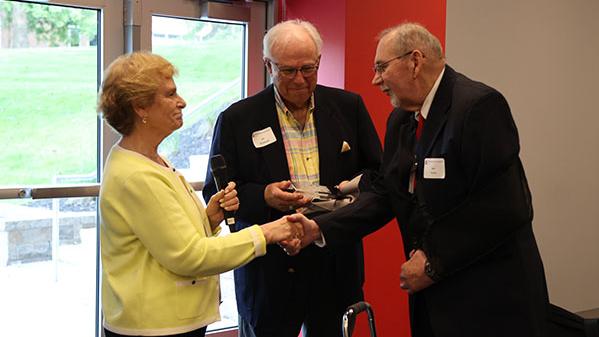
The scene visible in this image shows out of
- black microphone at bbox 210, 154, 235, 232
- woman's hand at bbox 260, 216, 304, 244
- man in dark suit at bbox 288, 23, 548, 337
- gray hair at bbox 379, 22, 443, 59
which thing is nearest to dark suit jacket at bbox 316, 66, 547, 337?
man in dark suit at bbox 288, 23, 548, 337

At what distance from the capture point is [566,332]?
7.22ft

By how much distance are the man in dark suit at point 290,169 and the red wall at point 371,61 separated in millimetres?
861

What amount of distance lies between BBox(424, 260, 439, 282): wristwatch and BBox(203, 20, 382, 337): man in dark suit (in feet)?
1.73

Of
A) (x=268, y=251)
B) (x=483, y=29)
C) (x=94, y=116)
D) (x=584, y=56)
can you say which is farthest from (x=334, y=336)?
(x=584, y=56)

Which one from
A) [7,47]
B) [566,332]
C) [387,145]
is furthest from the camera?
[7,47]

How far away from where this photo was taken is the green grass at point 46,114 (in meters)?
3.39

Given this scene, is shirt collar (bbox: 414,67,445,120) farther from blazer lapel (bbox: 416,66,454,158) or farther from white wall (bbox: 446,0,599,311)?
white wall (bbox: 446,0,599,311)

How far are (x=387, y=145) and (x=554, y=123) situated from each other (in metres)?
3.17

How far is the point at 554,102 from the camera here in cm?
543

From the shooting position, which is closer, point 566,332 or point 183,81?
point 566,332

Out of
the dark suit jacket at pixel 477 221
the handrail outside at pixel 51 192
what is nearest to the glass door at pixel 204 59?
the handrail outside at pixel 51 192

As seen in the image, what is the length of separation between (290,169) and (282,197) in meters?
0.20

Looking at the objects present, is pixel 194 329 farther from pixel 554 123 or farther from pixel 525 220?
pixel 554 123

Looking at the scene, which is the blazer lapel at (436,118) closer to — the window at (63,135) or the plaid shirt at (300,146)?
the plaid shirt at (300,146)
